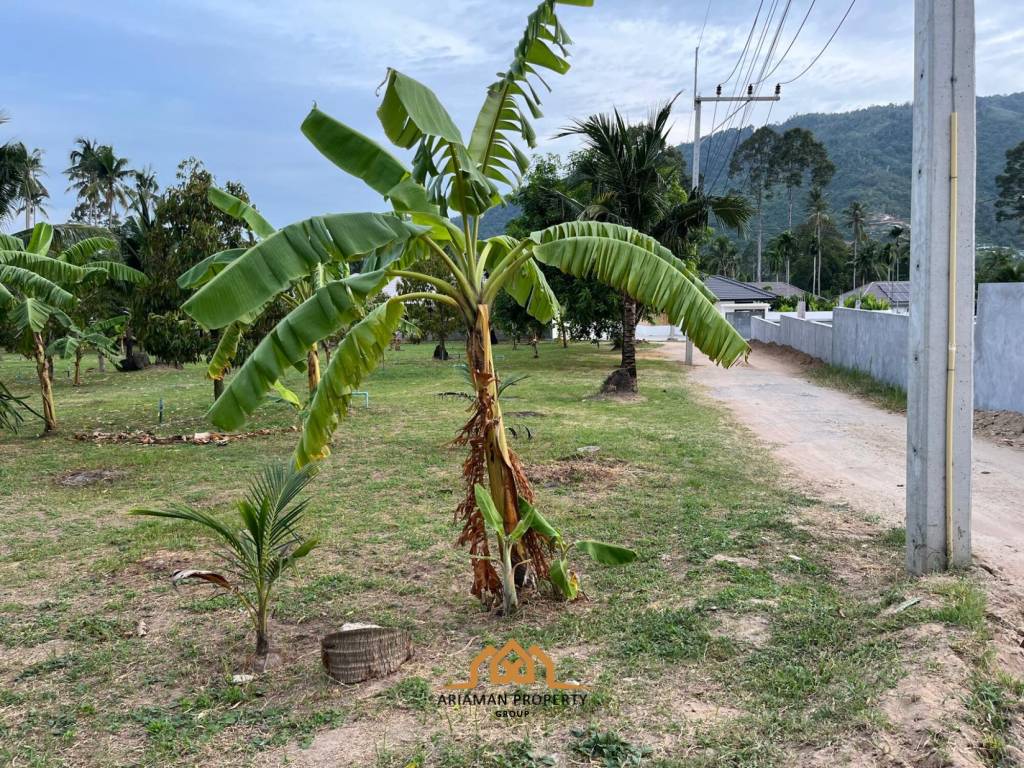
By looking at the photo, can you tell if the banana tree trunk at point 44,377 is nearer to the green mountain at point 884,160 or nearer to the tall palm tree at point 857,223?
the green mountain at point 884,160

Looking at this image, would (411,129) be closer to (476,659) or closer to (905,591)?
(476,659)

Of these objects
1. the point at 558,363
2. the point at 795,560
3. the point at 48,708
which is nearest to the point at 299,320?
the point at 48,708

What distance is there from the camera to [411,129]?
4898 millimetres

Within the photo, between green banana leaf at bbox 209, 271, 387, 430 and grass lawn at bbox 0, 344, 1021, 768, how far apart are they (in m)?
1.66

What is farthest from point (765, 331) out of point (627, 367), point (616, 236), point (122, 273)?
point (616, 236)

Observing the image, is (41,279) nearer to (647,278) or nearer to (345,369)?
(345,369)

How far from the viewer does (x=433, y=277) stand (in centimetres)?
469

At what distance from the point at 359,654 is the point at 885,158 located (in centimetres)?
11914

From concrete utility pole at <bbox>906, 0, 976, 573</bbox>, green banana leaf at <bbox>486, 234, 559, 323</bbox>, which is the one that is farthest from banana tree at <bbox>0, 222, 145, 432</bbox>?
concrete utility pole at <bbox>906, 0, 976, 573</bbox>

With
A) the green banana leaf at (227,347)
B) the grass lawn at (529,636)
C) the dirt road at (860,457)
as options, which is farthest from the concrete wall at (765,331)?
the green banana leaf at (227,347)

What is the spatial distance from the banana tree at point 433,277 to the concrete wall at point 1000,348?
8.79m

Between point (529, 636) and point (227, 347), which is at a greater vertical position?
point (227, 347)

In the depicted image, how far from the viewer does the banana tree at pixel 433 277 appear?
4.32 meters

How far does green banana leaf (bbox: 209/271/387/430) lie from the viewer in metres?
4.32
